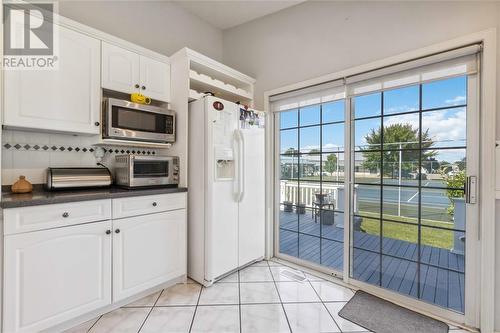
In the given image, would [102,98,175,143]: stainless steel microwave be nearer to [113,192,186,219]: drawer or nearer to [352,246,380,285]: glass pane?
[113,192,186,219]: drawer

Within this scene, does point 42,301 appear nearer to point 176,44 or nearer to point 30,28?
point 30,28

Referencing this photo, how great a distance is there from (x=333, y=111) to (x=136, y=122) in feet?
6.29

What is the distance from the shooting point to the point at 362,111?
7.12ft

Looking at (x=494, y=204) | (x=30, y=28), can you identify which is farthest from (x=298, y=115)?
(x=30, y=28)

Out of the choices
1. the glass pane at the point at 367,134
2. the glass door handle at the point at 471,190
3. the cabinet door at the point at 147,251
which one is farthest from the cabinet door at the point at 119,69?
the glass door handle at the point at 471,190

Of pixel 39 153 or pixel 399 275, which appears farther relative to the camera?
pixel 399 275

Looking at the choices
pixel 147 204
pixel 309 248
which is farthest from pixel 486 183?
pixel 147 204

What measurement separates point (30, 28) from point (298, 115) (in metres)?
2.36

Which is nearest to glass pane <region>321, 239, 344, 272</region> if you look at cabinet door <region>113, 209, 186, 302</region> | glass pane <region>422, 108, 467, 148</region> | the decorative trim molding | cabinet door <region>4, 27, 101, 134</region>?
glass pane <region>422, 108, 467, 148</region>

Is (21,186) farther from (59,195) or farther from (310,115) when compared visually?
(310,115)

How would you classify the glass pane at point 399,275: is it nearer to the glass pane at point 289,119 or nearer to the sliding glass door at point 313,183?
the sliding glass door at point 313,183

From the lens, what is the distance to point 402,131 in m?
1.96

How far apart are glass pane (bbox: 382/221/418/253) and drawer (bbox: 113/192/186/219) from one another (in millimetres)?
1856

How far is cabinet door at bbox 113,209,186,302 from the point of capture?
177 cm
